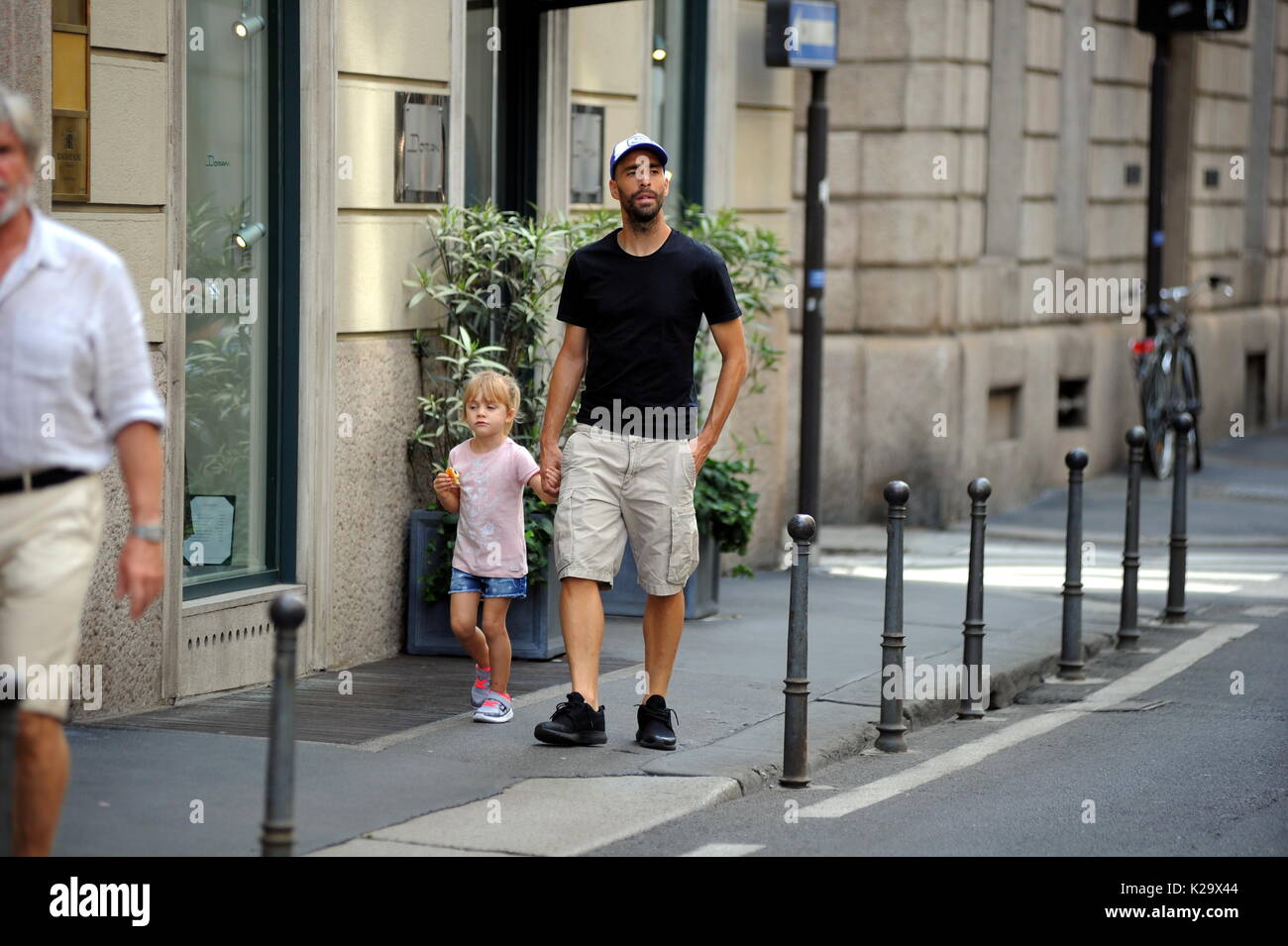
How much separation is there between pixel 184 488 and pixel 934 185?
8.24 meters

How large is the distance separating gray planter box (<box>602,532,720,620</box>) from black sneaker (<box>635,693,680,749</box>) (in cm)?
296

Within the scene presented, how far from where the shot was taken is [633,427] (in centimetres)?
749

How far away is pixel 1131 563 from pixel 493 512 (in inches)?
154

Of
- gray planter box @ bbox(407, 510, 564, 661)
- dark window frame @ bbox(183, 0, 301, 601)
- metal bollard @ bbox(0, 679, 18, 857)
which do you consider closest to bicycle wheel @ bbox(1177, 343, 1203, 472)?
gray planter box @ bbox(407, 510, 564, 661)

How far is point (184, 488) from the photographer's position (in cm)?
832

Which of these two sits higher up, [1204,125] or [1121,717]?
[1204,125]

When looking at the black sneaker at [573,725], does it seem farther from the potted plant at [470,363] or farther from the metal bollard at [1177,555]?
the metal bollard at [1177,555]

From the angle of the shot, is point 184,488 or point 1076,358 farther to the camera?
point 1076,358

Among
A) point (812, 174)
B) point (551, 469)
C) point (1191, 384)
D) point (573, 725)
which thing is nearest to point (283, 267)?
point (551, 469)

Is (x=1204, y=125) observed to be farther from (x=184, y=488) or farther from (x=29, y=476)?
(x=29, y=476)

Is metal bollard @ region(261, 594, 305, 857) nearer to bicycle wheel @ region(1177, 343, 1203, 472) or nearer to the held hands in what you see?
the held hands

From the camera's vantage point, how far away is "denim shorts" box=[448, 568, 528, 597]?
801 cm
